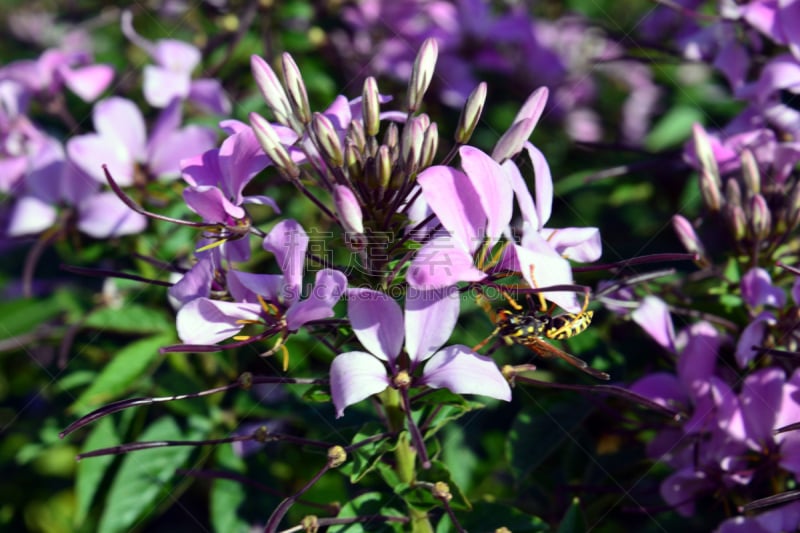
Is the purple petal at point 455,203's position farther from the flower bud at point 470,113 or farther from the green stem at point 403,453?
the green stem at point 403,453

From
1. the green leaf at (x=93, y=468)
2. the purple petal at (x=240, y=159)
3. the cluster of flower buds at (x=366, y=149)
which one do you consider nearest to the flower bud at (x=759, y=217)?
the cluster of flower buds at (x=366, y=149)

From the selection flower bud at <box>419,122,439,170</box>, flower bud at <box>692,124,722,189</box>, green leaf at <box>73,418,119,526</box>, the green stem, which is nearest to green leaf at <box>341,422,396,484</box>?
the green stem

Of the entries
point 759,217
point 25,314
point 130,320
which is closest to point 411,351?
point 759,217

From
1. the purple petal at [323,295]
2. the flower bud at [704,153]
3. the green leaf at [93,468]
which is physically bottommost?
the green leaf at [93,468]

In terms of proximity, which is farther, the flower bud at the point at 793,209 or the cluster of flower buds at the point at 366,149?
the flower bud at the point at 793,209

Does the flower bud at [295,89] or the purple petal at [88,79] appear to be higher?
the flower bud at [295,89]

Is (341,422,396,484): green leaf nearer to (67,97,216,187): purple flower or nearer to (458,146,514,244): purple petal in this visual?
(458,146,514,244): purple petal
